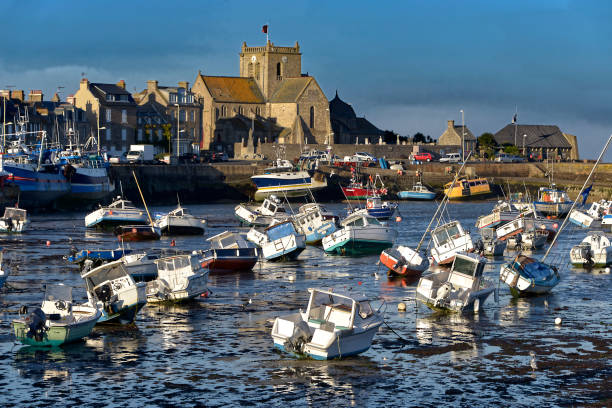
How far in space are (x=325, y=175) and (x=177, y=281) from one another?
68052 millimetres

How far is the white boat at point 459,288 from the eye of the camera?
3388 cm

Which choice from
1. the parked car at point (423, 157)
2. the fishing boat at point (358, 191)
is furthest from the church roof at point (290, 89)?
the fishing boat at point (358, 191)

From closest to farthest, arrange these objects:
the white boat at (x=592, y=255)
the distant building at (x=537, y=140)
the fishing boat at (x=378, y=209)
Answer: the white boat at (x=592, y=255), the fishing boat at (x=378, y=209), the distant building at (x=537, y=140)

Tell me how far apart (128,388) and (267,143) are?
100785mm

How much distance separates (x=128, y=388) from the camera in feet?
82.1

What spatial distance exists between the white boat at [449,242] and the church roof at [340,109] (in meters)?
101

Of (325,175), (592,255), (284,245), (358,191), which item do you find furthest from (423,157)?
(284,245)

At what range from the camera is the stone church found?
13362 cm

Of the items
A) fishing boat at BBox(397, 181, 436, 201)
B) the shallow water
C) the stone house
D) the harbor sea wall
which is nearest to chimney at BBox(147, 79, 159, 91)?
the stone house

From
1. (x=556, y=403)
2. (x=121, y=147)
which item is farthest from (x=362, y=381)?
(x=121, y=147)

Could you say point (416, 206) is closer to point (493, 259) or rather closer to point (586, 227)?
point (586, 227)

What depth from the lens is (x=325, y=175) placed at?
10362 centimetres

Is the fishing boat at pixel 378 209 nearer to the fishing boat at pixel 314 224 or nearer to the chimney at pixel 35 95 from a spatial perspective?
the fishing boat at pixel 314 224

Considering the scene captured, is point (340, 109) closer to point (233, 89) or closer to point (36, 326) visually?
point (233, 89)
